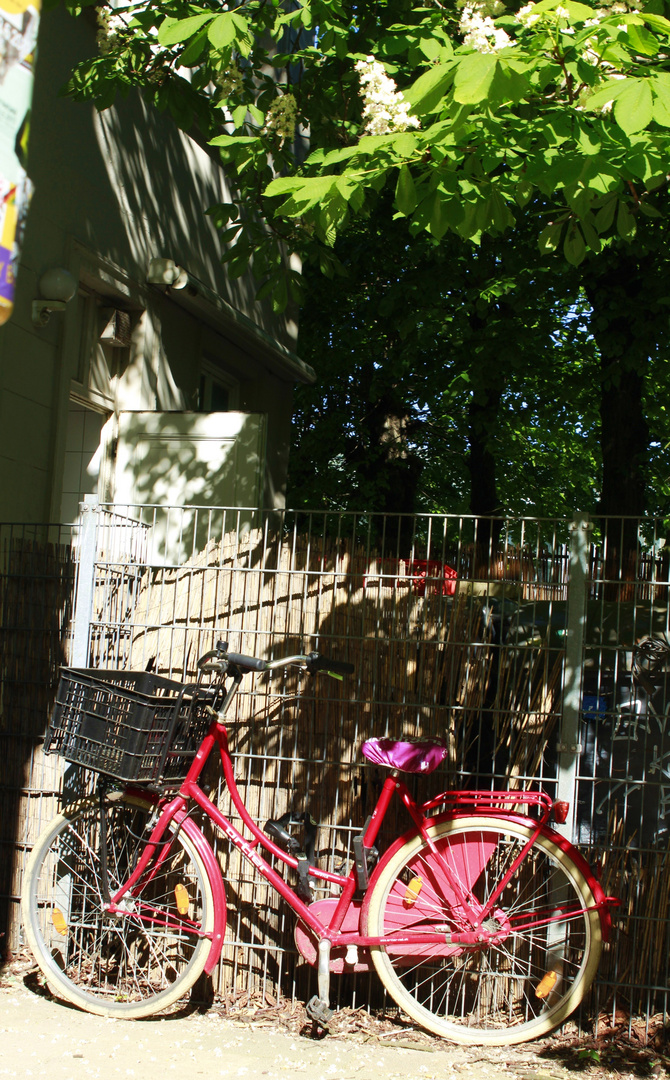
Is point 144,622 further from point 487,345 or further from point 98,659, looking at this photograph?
point 487,345

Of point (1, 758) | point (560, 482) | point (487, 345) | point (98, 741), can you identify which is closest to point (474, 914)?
point (98, 741)

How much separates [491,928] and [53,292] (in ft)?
17.6

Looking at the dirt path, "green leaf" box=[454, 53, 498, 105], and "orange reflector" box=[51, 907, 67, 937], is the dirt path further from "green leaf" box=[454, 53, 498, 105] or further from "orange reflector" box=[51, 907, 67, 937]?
"green leaf" box=[454, 53, 498, 105]

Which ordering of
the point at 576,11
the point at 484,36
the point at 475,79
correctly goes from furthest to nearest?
the point at 484,36
the point at 576,11
the point at 475,79

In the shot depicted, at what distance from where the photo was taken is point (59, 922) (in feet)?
15.5

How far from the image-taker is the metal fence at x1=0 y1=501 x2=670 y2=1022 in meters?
4.42

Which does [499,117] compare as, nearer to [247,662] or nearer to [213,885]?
[247,662]

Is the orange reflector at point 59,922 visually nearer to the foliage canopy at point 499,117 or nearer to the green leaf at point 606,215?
the foliage canopy at point 499,117

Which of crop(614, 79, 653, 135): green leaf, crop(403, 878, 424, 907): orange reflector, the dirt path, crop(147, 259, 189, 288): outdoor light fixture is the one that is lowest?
the dirt path

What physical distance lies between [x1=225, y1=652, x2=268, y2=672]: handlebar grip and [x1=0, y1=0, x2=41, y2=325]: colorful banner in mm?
3290

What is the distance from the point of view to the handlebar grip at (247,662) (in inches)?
170

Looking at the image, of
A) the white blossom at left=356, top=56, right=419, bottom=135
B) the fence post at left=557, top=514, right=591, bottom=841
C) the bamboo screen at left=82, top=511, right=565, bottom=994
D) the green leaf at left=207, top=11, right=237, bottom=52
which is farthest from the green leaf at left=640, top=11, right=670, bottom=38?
the bamboo screen at left=82, top=511, right=565, bottom=994

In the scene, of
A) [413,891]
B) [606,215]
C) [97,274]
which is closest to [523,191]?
[606,215]

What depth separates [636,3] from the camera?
3.73 meters
